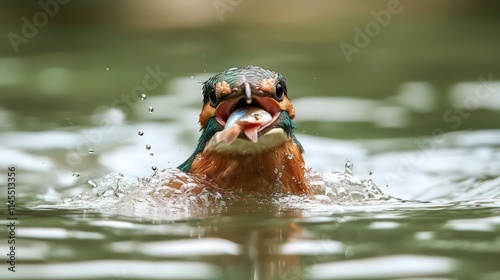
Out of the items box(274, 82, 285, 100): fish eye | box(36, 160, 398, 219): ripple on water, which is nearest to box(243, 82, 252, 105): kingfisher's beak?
box(274, 82, 285, 100): fish eye

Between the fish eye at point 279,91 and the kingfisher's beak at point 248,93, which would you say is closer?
the kingfisher's beak at point 248,93

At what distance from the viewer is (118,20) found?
26.5 feet

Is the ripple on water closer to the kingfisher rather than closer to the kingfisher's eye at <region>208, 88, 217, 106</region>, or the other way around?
the kingfisher

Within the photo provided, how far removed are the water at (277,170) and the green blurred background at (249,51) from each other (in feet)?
0.06

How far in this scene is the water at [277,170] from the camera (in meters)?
2.66

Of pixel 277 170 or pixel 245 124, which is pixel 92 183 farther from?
pixel 245 124

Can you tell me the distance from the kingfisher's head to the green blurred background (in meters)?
1.98

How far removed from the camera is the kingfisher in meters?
3.96

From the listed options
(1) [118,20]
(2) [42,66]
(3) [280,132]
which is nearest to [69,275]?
(3) [280,132]

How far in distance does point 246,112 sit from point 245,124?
9cm

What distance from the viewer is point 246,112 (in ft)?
12.9

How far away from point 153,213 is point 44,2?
482 centimetres

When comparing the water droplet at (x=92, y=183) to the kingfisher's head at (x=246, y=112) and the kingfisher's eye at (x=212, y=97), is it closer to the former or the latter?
the kingfisher's head at (x=246, y=112)

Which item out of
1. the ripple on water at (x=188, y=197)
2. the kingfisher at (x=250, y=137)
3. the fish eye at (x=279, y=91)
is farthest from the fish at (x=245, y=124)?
the ripple on water at (x=188, y=197)
